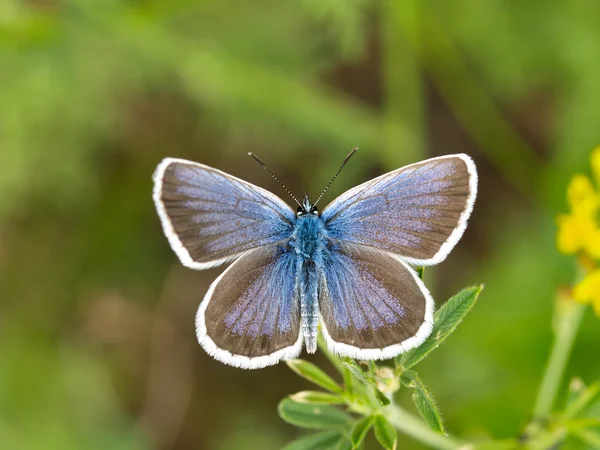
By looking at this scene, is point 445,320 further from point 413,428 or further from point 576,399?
point 576,399

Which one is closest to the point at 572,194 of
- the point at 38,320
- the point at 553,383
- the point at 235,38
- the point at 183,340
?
the point at 553,383

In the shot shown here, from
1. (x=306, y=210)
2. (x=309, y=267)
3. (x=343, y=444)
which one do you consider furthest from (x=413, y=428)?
(x=306, y=210)

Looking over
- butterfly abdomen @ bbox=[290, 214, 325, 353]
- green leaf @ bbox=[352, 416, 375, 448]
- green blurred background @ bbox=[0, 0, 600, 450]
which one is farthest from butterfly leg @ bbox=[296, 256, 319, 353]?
green blurred background @ bbox=[0, 0, 600, 450]

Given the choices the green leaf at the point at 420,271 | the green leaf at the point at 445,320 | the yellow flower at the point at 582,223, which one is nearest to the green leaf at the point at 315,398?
the green leaf at the point at 445,320

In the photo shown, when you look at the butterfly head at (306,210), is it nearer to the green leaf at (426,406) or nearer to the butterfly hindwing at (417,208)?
the butterfly hindwing at (417,208)

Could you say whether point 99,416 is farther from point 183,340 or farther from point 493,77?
point 493,77

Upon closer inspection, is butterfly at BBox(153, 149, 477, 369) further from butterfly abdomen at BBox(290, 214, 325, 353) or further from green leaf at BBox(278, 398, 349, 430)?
green leaf at BBox(278, 398, 349, 430)
